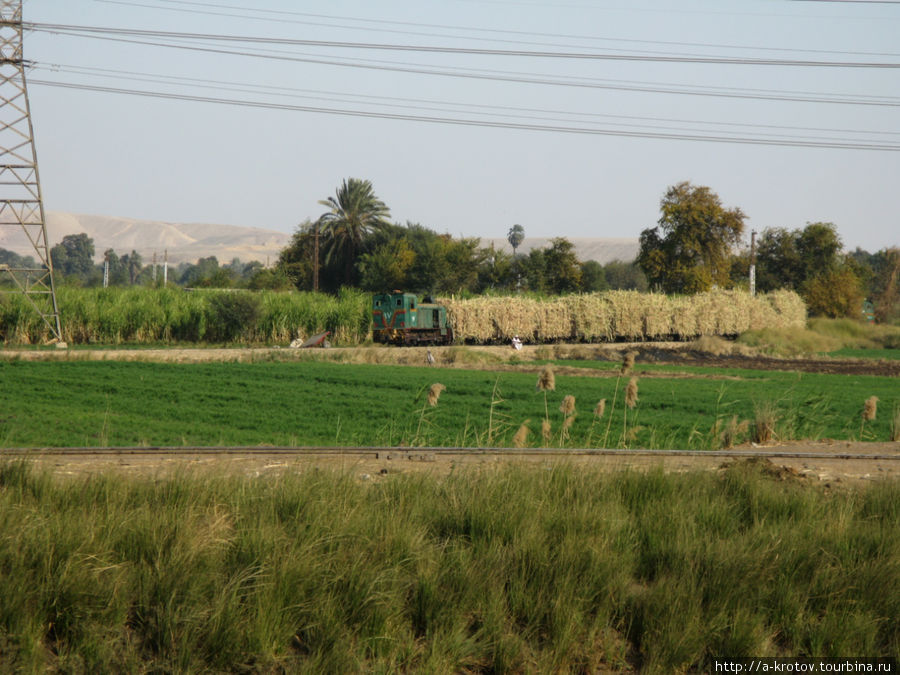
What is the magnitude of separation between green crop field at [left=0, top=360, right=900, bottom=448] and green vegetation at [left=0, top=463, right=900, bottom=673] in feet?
11.4

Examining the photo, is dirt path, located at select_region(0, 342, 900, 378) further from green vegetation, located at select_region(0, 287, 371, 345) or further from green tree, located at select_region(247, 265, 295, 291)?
green tree, located at select_region(247, 265, 295, 291)

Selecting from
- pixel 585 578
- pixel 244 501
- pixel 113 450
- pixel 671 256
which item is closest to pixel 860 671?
pixel 585 578

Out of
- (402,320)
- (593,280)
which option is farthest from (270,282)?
(593,280)

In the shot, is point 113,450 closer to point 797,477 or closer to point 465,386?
point 797,477

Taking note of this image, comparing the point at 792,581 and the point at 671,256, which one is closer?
the point at 792,581

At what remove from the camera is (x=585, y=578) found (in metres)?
6.47

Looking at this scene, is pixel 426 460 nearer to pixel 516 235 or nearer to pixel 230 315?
pixel 230 315

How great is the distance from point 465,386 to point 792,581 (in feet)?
66.5

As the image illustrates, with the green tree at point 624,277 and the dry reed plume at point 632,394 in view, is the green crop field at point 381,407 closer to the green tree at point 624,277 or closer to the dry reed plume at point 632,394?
the dry reed plume at point 632,394

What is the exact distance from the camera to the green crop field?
1527 centimetres

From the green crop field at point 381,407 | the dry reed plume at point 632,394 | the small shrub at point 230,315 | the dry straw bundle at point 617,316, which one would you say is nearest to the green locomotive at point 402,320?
the dry straw bundle at point 617,316

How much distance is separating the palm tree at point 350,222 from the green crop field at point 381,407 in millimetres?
55072

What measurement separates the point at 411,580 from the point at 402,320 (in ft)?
132

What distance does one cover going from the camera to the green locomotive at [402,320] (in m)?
46.3
